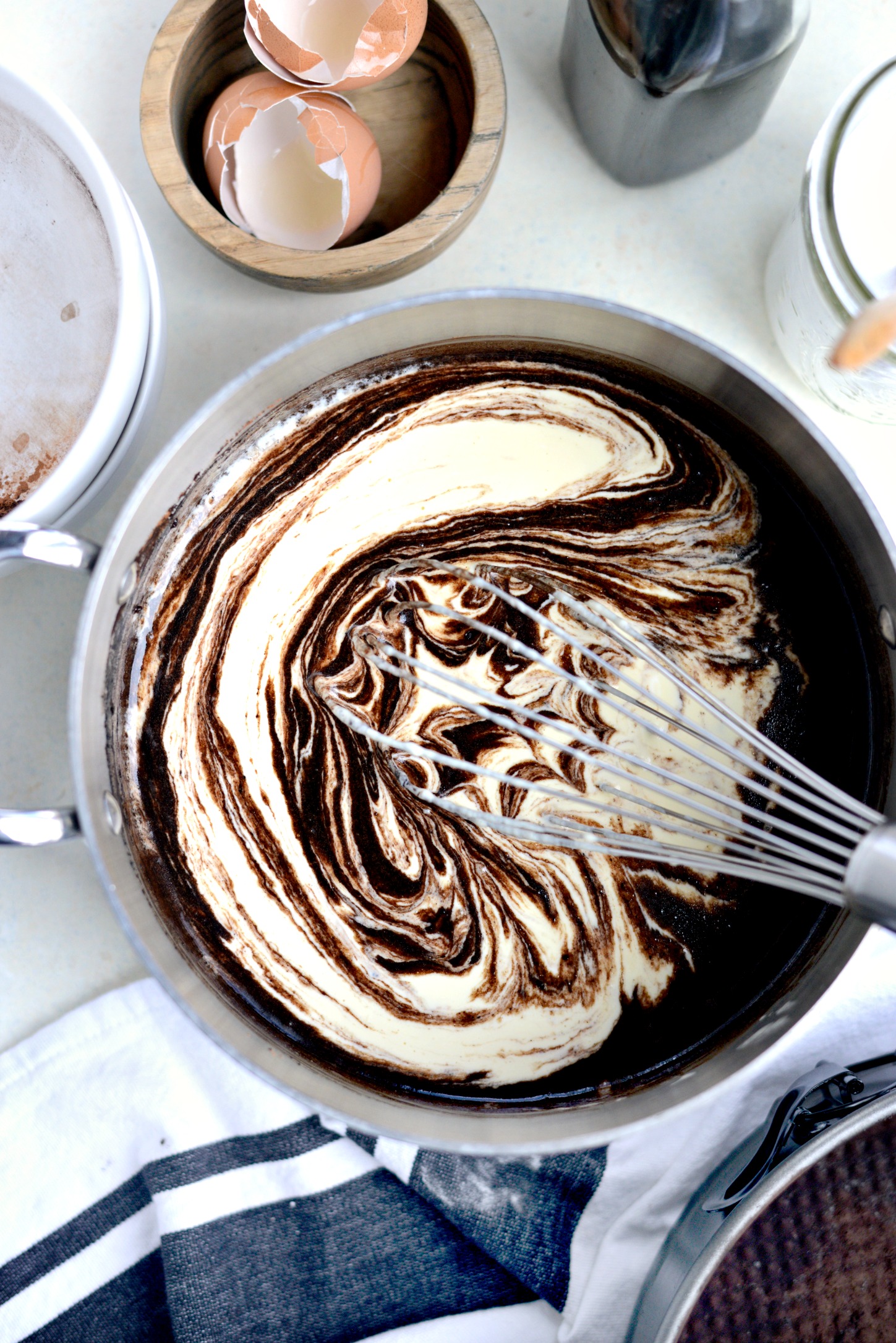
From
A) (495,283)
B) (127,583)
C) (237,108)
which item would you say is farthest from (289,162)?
(127,583)

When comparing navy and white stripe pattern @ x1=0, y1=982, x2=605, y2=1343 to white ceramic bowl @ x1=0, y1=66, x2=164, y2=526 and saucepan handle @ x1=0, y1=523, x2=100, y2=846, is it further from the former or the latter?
white ceramic bowl @ x1=0, y1=66, x2=164, y2=526

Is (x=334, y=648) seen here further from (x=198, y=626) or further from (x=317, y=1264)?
(x=317, y=1264)

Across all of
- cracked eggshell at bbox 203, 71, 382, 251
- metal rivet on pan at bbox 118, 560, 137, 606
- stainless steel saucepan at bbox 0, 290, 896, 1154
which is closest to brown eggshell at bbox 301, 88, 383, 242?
cracked eggshell at bbox 203, 71, 382, 251

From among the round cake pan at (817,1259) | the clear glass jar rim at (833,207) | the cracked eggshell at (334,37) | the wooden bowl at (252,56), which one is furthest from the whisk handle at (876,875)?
the cracked eggshell at (334,37)

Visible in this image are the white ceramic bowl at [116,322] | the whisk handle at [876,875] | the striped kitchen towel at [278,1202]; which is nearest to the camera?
the whisk handle at [876,875]

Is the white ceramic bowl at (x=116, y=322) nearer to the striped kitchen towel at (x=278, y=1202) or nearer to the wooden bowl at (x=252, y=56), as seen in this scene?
the wooden bowl at (x=252, y=56)

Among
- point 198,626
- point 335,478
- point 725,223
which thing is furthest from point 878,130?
point 198,626
